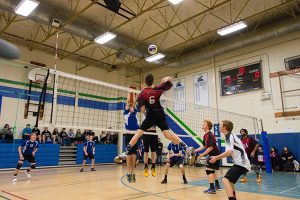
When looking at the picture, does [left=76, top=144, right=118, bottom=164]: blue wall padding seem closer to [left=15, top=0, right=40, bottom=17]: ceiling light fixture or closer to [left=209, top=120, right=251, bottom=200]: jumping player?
[left=15, top=0, right=40, bottom=17]: ceiling light fixture

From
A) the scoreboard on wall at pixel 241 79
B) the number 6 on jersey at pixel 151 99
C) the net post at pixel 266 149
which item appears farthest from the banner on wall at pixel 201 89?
the number 6 on jersey at pixel 151 99

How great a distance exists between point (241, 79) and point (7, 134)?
12.2 metres

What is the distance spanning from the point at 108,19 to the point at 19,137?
7.78 metres

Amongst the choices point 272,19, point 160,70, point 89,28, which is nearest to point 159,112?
point 89,28

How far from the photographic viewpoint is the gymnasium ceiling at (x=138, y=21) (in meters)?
10.8

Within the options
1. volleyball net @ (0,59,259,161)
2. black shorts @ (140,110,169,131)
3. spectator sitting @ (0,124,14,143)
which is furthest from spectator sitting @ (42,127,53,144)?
black shorts @ (140,110,169,131)

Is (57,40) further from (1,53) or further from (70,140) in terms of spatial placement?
(1,53)

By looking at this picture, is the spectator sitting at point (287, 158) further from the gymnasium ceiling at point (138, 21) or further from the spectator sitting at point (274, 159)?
→ the gymnasium ceiling at point (138, 21)

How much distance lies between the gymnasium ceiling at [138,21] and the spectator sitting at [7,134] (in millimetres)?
4668

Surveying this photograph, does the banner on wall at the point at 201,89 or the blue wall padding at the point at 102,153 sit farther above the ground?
the banner on wall at the point at 201,89

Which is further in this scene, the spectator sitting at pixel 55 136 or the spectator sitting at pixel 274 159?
the spectator sitting at pixel 55 136

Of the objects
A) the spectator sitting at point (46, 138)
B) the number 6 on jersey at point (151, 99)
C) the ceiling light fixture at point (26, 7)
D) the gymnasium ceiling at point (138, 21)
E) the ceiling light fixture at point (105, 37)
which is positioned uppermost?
the gymnasium ceiling at point (138, 21)

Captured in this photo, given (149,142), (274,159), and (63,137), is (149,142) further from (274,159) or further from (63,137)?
(63,137)

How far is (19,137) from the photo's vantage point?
13188 millimetres
